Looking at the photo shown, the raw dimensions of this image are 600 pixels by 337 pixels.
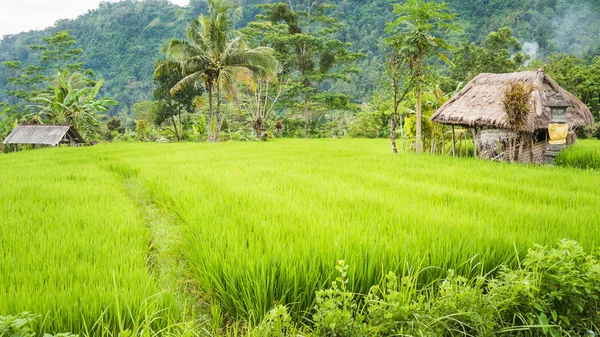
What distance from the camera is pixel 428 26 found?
27.0 feet

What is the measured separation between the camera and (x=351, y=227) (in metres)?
2.47

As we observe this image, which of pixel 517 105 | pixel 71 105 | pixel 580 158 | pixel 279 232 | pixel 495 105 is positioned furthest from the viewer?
pixel 71 105

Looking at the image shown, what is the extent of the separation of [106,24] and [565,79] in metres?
64.7

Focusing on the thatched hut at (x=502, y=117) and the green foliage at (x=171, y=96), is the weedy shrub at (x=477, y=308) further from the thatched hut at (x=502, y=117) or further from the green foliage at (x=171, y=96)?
the green foliage at (x=171, y=96)

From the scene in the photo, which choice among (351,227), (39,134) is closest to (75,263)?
(351,227)

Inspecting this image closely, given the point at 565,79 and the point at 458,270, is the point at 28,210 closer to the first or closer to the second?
the point at 458,270

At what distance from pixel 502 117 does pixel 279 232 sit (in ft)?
24.2

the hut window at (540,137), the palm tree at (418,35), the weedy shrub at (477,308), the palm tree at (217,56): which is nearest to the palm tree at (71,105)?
the palm tree at (217,56)

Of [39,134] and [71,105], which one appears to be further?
[71,105]

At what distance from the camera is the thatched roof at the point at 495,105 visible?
7945mm

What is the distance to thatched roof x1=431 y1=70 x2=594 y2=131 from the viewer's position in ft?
26.1

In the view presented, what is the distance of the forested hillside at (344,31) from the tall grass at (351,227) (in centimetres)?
3312

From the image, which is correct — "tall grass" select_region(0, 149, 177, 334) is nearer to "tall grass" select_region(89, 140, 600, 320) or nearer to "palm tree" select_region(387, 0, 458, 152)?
"tall grass" select_region(89, 140, 600, 320)

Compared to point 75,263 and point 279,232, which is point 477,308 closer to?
point 279,232
